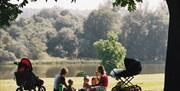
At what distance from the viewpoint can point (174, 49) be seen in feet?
25.7

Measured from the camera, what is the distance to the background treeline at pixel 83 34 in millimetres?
87438

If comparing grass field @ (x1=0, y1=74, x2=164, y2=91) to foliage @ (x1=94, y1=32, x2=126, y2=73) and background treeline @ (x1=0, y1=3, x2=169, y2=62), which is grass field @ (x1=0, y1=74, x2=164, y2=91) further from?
background treeline @ (x1=0, y1=3, x2=169, y2=62)

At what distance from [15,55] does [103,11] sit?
25879mm

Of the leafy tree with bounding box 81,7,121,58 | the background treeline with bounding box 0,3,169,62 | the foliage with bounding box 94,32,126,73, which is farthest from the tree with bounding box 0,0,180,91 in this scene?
the leafy tree with bounding box 81,7,121,58

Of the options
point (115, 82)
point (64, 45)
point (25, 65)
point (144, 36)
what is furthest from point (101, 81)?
point (144, 36)

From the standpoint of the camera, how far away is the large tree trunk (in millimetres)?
7773

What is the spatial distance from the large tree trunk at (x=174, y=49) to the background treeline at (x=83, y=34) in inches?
2904

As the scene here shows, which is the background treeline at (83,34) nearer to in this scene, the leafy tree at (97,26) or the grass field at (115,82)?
the leafy tree at (97,26)

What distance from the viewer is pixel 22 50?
282 feet

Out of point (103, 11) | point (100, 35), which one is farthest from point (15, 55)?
point (103, 11)

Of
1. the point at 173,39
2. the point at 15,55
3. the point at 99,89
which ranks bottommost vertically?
the point at 15,55

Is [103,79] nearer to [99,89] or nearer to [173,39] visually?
[99,89]

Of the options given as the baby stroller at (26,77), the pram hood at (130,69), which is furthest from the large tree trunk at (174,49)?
the baby stroller at (26,77)

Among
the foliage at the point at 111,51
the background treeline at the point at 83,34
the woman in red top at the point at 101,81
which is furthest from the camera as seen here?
the background treeline at the point at 83,34
